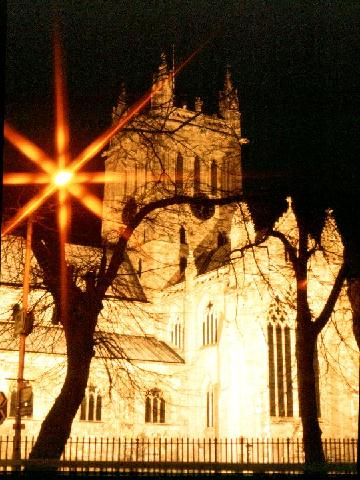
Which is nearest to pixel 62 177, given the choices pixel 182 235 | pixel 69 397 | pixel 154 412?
pixel 69 397

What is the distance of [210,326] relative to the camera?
4734cm

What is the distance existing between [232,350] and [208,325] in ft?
18.0

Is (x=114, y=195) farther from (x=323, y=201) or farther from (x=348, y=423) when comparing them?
(x=323, y=201)

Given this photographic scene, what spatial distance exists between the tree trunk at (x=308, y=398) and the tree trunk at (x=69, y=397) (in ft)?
18.4

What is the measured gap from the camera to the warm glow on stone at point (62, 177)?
15.3 m

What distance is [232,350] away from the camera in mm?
42406

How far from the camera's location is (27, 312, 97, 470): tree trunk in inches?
564

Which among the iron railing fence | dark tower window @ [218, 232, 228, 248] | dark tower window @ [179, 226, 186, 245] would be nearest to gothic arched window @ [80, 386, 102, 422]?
the iron railing fence

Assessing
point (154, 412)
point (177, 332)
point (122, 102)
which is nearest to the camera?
point (122, 102)

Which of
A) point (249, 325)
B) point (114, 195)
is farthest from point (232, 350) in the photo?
point (114, 195)

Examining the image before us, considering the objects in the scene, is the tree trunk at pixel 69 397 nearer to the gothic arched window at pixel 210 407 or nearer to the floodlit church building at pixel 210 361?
the floodlit church building at pixel 210 361

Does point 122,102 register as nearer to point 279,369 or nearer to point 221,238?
point 279,369

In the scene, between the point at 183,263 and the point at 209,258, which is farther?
the point at 183,263

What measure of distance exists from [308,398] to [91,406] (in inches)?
1190
